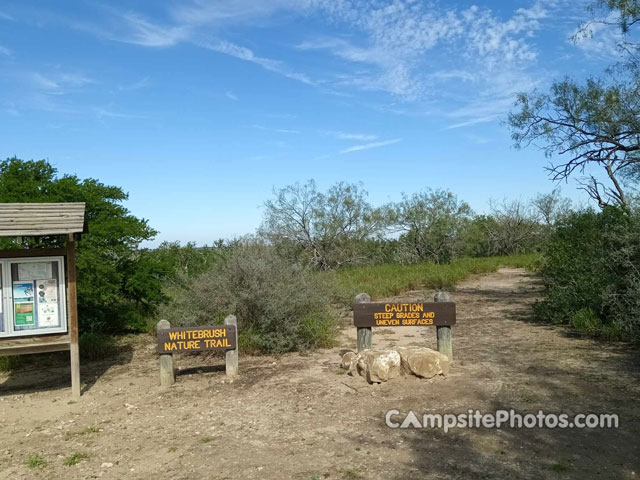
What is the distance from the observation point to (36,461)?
4980 mm

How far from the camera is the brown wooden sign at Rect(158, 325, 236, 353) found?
25.0ft

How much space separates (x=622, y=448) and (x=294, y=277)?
6.65 m

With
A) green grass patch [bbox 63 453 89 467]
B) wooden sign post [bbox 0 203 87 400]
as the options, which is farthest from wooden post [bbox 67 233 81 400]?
green grass patch [bbox 63 453 89 467]

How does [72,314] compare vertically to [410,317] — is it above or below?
above


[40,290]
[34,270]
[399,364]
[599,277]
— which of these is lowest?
[399,364]

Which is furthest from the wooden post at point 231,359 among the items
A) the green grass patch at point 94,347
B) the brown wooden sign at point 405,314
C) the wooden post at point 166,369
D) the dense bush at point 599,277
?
the dense bush at point 599,277

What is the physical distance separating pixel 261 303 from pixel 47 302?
3546 mm

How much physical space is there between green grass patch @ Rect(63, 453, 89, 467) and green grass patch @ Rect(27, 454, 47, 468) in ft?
0.64

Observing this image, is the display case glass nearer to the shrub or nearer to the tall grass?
the tall grass

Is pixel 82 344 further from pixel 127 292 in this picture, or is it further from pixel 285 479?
pixel 285 479

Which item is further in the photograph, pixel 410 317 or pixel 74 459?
pixel 410 317

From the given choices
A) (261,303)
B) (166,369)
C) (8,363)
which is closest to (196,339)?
(166,369)

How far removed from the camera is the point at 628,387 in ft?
21.3

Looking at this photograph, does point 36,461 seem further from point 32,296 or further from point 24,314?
point 32,296
